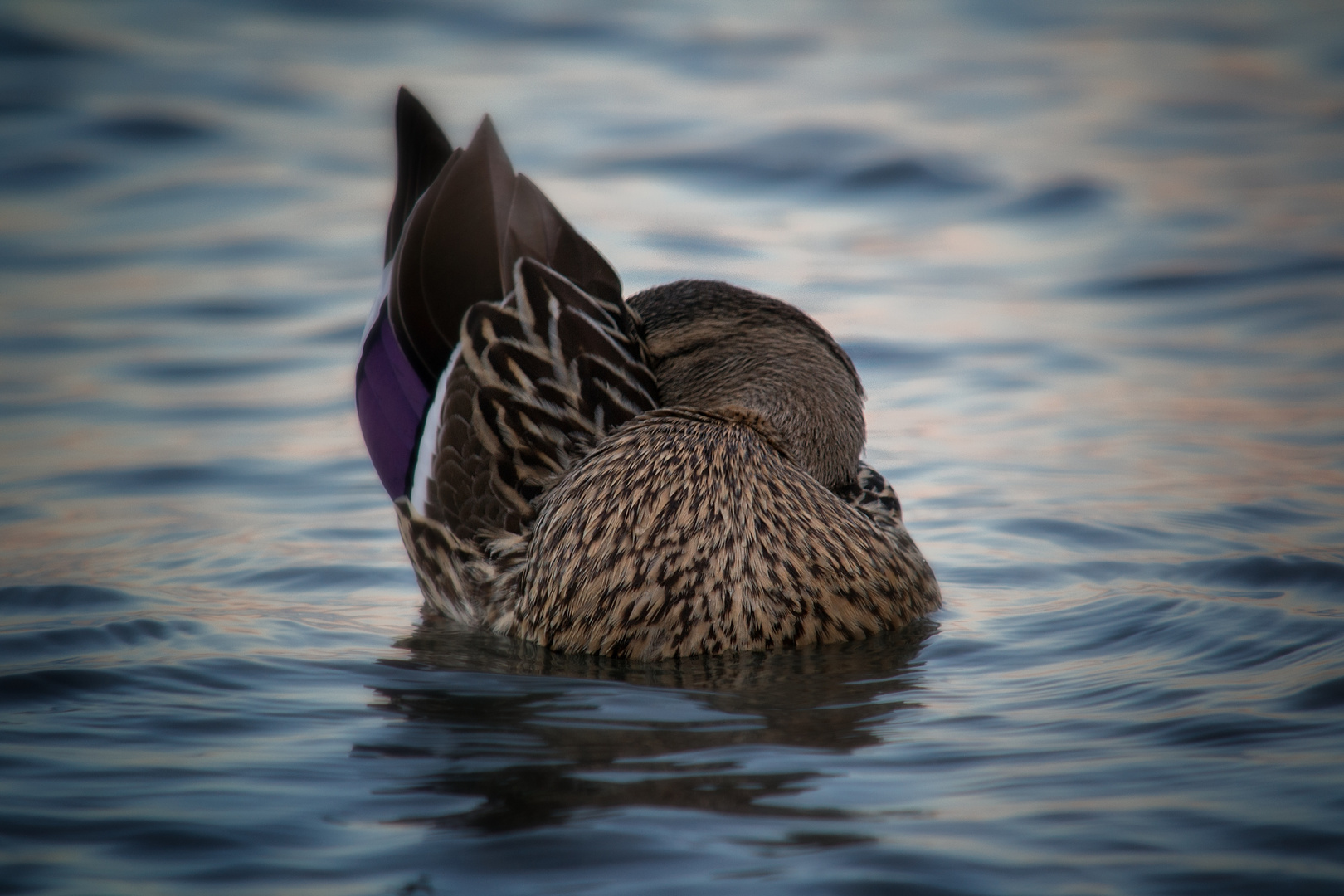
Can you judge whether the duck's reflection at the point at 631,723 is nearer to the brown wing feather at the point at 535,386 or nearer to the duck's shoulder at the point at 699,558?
the duck's shoulder at the point at 699,558

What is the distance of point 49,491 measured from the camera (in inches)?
239

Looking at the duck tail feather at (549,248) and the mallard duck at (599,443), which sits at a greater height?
the duck tail feather at (549,248)

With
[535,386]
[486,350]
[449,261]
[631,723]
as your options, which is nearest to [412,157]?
[449,261]

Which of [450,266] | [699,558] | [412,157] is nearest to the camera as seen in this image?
[699,558]

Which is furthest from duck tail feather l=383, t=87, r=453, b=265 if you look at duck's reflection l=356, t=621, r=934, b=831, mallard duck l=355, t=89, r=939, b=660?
duck's reflection l=356, t=621, r=934, b=831

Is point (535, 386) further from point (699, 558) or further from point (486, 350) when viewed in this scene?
point (699, 558)

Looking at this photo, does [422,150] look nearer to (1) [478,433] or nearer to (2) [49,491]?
(1) [478,433]

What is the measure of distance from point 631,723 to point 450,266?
1.97m

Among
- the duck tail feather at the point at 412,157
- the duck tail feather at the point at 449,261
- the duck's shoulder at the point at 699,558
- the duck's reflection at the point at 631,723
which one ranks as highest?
the duck tail feather at the point at 412,157

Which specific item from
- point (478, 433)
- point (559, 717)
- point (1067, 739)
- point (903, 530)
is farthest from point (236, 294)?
point (1067, 739)

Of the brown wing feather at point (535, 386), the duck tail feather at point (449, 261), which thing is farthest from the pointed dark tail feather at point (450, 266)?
the brown wing feather at point (535, 386)

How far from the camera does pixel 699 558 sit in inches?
159

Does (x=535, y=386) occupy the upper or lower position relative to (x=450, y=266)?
lower

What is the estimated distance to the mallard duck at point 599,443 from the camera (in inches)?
161
